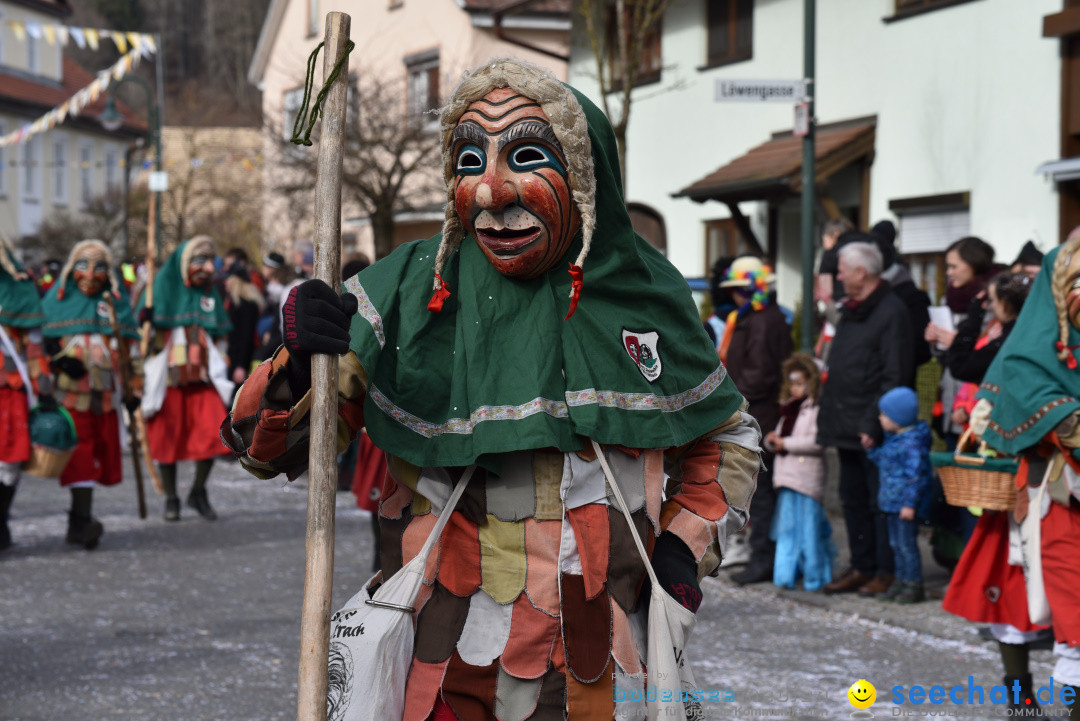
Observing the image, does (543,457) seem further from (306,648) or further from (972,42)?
(972,42)

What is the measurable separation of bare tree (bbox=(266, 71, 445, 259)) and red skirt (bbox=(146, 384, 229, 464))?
881 centimetres

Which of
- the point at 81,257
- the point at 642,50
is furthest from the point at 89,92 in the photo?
the point at 81,257

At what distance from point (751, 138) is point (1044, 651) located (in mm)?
10743

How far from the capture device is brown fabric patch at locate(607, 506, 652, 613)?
261 cm

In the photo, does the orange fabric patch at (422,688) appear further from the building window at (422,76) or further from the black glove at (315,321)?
the building window at (422,76)

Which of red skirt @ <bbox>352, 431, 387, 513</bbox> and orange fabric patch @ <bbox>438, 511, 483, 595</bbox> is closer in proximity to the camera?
orange fabric patch @ <bbox>438, 511, 483, 595</bbox>

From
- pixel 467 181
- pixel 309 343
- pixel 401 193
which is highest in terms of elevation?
pixel 401 193

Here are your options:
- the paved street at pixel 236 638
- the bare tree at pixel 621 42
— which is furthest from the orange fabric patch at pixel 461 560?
the bare tree at pixel 621 42

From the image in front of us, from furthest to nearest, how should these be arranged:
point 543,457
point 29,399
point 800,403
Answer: point 29,399 < point 800,403 < point 543,457

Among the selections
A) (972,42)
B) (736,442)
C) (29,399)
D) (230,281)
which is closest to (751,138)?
(972,42)

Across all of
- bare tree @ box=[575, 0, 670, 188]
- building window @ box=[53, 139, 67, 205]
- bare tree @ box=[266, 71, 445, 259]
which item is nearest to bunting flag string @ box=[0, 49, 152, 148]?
bare tree @ box=[266, 71, 445, 259]

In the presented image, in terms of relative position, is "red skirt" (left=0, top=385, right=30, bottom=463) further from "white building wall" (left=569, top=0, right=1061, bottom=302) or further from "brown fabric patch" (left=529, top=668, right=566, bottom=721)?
"white building wall" (left=569, top=0, right=1061, bottom=302)

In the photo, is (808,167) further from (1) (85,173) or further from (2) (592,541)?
(1) (85,173)

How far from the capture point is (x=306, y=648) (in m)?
2.28
